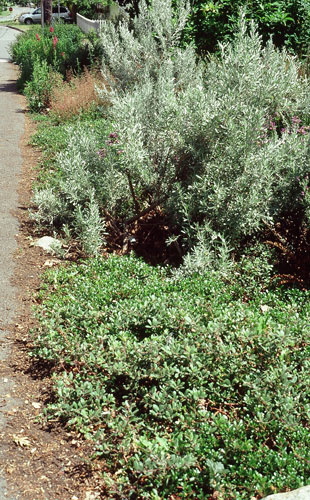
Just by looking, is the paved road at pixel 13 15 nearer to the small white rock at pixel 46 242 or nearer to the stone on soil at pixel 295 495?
the small white rock at pixel 46 242

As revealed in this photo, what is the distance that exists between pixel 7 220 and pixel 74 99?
255 inches

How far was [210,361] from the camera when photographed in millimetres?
3283

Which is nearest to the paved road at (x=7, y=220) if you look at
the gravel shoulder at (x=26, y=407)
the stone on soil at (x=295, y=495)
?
the gravel shoulder at (x=26, y=407)

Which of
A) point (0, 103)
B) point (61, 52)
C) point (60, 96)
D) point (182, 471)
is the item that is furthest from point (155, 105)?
point (61, 52)

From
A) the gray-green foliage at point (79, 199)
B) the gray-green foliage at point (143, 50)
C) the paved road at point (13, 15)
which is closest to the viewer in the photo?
the gray-green foliage at point (79, 199)

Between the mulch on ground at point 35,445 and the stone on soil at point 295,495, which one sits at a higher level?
the stone on soil at point 295,495

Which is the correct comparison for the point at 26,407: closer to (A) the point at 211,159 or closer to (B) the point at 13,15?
(A) the point at 211,159

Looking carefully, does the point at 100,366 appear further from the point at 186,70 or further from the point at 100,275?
the point at 186,70

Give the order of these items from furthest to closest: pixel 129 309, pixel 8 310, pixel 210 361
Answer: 1. pixel 8 310
2. pixel 129 309
3. pixel 210 361

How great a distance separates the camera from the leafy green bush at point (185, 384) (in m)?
2.70

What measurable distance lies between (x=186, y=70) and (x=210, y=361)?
538cm

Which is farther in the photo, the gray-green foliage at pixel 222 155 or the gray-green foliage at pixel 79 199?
the gray-green foliage at pixel 79 199

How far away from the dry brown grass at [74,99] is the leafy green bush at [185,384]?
8.25m

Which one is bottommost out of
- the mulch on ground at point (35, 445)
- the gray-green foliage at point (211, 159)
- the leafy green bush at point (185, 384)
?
the mulch on ground at point (35, 445)
